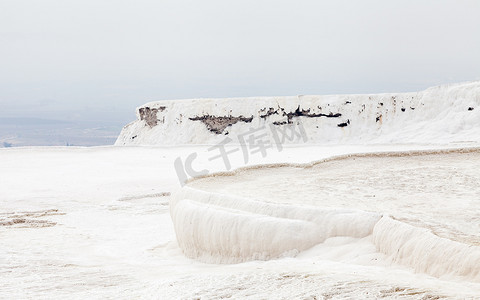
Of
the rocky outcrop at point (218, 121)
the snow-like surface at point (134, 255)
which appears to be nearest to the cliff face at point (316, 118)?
the rocky outcrop at point (218, 121)

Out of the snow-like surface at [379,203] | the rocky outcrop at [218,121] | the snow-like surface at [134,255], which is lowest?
the snow-like surface at [134,255]

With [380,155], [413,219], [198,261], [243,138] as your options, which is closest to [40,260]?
[198,261]

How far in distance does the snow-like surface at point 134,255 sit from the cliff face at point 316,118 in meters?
9.90

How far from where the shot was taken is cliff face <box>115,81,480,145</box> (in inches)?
751

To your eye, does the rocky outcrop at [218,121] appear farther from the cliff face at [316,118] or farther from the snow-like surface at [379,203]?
the snow-like surface at [379,203]

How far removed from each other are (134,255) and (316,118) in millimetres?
19062

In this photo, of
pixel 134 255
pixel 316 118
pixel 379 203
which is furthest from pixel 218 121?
pixel 379 203

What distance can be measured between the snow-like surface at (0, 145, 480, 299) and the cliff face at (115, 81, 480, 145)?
9.90 metres

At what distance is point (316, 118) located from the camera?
23.4m

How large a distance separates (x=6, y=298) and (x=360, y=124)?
20.4m

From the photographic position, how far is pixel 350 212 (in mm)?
4082

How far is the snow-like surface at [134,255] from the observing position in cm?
292

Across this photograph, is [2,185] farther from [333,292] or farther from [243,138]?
[243,138]

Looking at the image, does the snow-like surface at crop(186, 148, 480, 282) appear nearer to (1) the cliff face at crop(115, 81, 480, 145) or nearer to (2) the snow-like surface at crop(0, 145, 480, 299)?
(2) the snow-like surface at crop(0, 145, 480, 299)
